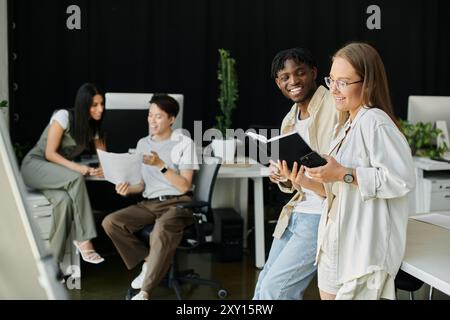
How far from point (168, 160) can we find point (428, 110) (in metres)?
1.89

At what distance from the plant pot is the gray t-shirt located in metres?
0.31

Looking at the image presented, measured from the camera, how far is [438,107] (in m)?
3.44

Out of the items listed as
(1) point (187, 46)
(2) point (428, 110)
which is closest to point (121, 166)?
(2) point (428, 110)

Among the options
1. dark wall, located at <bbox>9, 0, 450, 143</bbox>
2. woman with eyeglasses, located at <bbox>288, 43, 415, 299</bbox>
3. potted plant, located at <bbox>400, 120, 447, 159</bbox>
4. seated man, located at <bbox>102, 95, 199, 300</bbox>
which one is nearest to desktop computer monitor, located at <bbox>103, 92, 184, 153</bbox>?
seated man, located at <bbox>102, 95, 199, 300</bbox>

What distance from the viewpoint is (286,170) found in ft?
4.14

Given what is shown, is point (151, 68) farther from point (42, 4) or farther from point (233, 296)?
point (233, 296)

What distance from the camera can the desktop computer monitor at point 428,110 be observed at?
342cm

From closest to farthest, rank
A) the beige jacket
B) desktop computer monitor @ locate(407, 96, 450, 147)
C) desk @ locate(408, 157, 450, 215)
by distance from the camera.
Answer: the beige jacket < desk @ locate(408, 157, 450, 215) < desktop computer monitor @ locate(407, 96, 450, 147)

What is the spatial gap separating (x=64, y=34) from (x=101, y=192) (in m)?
1.40

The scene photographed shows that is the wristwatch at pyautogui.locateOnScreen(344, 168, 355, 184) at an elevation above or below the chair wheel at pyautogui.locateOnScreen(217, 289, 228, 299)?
above

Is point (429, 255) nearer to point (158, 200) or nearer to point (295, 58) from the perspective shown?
point (295, 58)

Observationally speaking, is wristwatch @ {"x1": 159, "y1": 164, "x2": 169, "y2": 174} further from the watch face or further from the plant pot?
the watch face

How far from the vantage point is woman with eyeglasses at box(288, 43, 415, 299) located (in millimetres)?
1068

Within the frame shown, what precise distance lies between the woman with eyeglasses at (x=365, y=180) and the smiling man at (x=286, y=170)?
0.47ft
